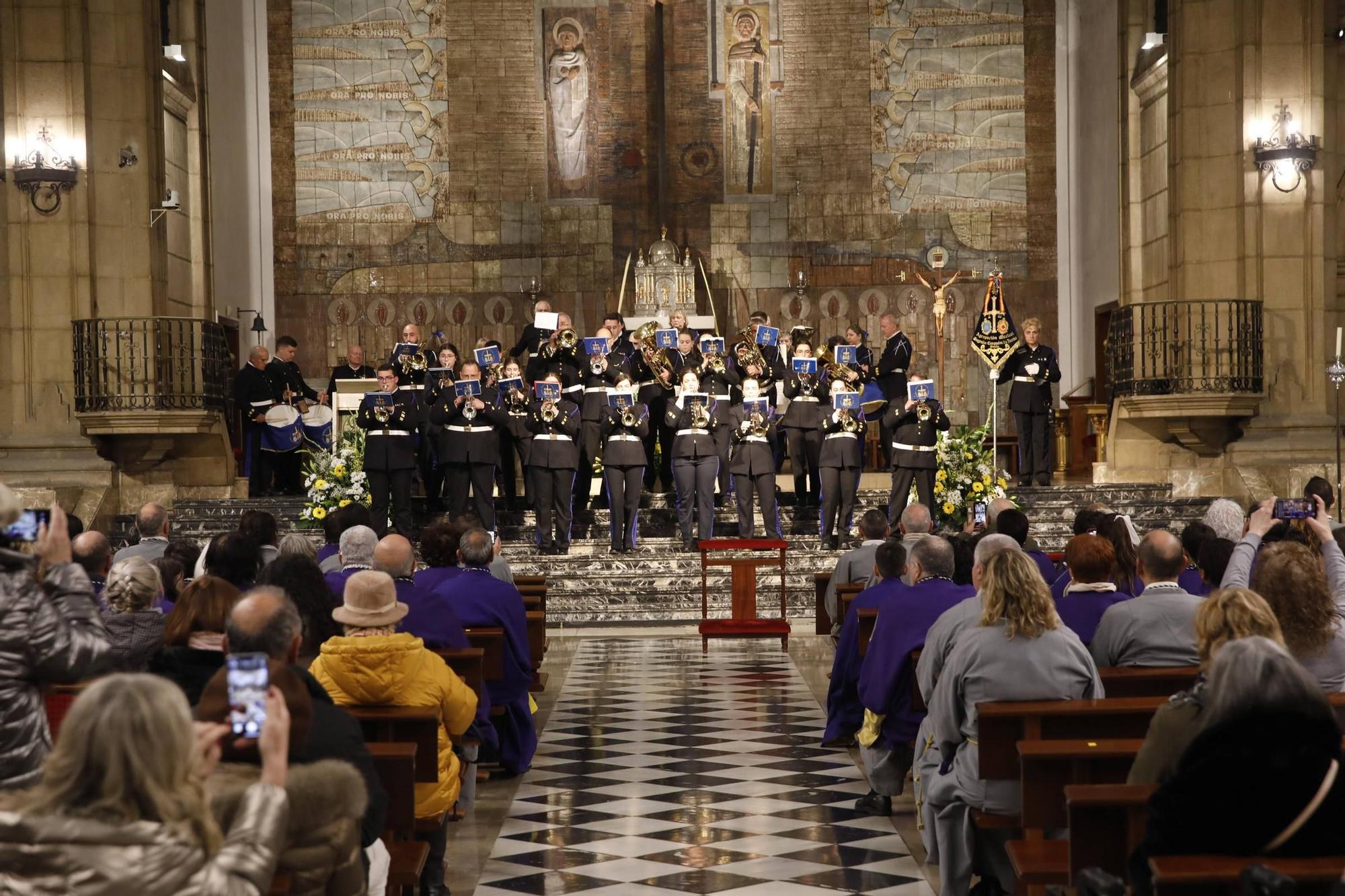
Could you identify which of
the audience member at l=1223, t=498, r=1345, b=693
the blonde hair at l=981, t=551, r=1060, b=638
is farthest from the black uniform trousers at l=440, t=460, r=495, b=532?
the audience member at l=1223, t=498, r=1345, b=693

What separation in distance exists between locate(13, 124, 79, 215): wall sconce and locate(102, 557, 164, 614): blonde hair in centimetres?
1112

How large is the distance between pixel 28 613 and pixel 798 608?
11.6 m

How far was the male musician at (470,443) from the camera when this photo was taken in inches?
583

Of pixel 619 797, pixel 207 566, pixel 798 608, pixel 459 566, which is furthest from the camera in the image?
pixel 798 608

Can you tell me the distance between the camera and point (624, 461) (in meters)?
15.0

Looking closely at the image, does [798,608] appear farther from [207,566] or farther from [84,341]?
[207,566]

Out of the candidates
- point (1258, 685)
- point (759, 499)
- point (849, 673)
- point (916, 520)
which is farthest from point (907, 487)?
point (1258, 685)

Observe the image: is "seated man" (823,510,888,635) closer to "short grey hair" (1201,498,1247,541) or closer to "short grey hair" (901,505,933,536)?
"short grey hair" (901,505,933,536)

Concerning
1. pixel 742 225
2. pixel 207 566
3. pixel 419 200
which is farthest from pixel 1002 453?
pixel 207 566

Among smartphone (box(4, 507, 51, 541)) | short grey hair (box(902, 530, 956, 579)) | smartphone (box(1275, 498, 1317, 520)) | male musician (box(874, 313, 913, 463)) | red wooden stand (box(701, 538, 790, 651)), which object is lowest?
red wooden stand (box(701, 538, 790, 651))

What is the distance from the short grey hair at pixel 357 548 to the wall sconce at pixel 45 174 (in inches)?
385

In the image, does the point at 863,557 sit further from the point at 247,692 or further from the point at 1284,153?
the point at 1284,153

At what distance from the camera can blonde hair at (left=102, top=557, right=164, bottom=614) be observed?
5605 millimetres

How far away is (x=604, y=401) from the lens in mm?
15492
